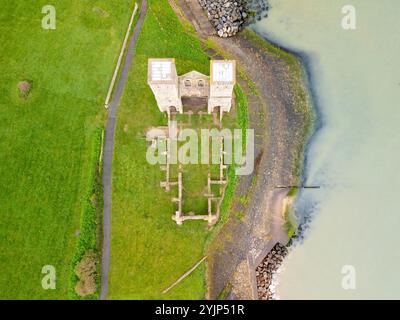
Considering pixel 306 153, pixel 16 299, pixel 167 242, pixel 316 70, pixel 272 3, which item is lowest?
pixel 16 299

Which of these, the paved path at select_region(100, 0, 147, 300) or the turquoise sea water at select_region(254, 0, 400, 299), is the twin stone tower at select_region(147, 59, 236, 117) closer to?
the paved path at select_region(100, 0, 147, 300)

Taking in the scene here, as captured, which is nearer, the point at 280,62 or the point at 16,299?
the point at 16,299

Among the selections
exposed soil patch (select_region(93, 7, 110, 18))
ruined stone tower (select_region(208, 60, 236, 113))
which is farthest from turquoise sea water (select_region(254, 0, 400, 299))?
exposed soil patch (select_region(93, 7, 110, 18))

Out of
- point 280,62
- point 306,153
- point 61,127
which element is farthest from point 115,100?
point 306,153

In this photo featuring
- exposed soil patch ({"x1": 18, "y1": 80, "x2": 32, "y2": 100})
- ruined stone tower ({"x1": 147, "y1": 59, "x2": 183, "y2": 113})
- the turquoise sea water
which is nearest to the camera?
ruined stone tower ({"x1": 147, "y1": 59, "x2": 183, "y2": 113})

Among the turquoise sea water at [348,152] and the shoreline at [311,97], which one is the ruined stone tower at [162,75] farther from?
the turquoise sea water at [348,152]

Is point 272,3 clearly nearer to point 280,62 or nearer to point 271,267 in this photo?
point 280,62
